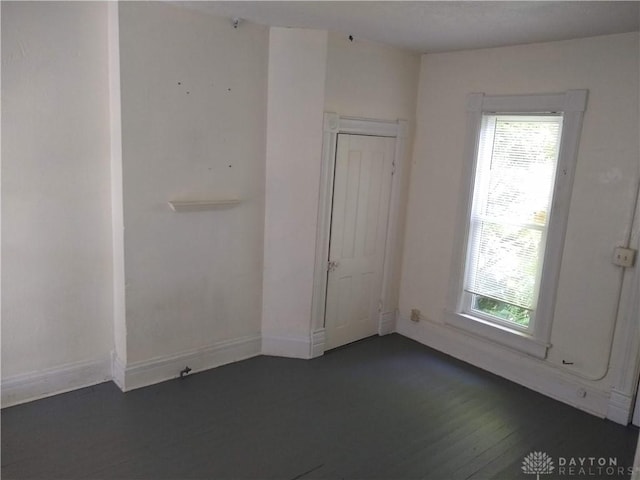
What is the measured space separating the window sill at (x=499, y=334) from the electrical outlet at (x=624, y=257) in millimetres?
815

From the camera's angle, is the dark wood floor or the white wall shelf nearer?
the dark wood floor

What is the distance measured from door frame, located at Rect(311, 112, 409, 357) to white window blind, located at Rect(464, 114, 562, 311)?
0.70 m

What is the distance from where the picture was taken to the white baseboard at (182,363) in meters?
3.56

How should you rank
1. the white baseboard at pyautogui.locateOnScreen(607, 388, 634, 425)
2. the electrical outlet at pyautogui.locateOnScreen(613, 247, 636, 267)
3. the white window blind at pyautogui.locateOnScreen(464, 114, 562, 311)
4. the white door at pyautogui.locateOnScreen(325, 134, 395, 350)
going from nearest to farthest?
1. the electrical outlet at pyautogui.locateOnScreen(613, 247, 636, 267)
2. the white baseboard at pyautogui.locateOnScreen(607, 388, 634, 425)
3. the white window blind at pyautogui.locateOnScreen(464, 114, 562, 311)
4. the white door at pyautogui.locateOnScreen(325, 134, 395, 350)

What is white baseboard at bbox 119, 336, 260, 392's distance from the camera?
3.56 m

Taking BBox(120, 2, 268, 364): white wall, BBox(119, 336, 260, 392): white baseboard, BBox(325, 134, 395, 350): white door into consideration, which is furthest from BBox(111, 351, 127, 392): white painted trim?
BBox(325, 134, 395, 350): white door

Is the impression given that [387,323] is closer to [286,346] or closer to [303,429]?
[286,346]

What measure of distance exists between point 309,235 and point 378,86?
4.49 ft

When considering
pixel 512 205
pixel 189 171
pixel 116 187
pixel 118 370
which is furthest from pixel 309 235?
pixel 118 370

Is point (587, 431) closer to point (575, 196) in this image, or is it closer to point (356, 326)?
point (575, 196)

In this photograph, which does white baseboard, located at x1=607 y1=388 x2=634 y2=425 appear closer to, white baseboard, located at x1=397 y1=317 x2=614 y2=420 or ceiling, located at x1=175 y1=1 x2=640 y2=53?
white baseboard, located at x1=397 y1=317 x2=614 y2=420

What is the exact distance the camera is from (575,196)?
3.59 metres

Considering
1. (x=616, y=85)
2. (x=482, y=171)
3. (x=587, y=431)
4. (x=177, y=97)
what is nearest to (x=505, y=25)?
(x=616, y=85)

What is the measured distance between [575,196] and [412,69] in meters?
1.77
